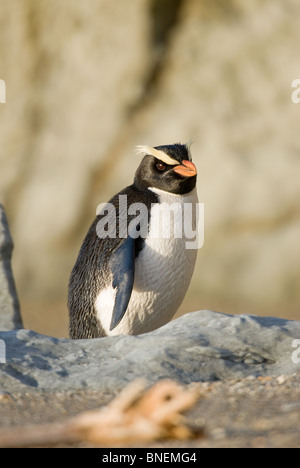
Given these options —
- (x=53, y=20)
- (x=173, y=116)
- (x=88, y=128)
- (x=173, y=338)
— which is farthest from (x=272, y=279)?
(x=173, y=338)

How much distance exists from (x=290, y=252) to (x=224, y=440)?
3109 millimetres

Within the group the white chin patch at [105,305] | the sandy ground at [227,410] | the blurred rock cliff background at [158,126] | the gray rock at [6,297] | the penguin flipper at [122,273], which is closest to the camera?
the sandy ground at [227,410]

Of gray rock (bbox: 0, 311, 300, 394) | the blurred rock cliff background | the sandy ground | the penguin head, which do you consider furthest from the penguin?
the blurred rock cliff background

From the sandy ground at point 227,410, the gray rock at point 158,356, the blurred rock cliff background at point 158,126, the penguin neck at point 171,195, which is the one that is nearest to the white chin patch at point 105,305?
the penguin neck at point 171,195

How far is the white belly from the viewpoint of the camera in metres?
1.97

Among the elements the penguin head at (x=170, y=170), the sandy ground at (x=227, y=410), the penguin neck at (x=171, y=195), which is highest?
the penguin head at (x=170, y=170)

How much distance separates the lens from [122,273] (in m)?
1.89

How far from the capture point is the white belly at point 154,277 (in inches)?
77.6

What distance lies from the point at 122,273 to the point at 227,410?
805 millimetres

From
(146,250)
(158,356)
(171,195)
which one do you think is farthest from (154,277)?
(158,356)

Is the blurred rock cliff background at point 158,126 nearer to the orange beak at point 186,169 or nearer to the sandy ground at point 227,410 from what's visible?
the orange beak at point 186,169

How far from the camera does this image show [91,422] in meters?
0.98

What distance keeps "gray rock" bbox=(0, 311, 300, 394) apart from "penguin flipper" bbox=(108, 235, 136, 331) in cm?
32

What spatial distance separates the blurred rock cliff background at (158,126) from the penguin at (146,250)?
1933mm
